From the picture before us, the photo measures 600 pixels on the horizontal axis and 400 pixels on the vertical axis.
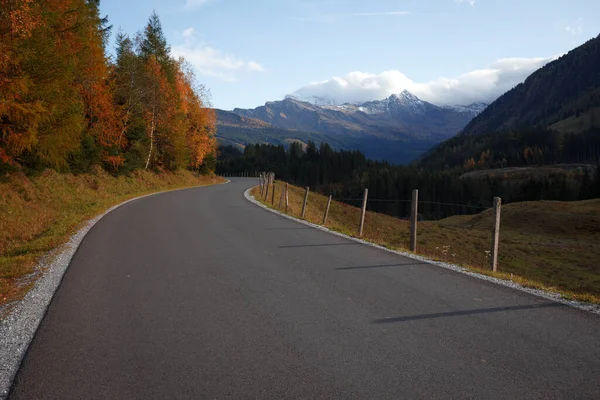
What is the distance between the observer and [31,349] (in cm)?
459

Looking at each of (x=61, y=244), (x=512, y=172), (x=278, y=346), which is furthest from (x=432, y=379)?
(x=512, y=172)

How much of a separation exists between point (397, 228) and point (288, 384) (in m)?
31.2

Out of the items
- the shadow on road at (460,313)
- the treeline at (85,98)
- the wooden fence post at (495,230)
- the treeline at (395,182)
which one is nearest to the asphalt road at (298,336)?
the shadow on road at (460,313)

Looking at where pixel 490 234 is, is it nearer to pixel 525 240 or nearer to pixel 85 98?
pixel 525 240

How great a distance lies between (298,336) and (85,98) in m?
31.2

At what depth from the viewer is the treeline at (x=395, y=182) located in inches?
4313

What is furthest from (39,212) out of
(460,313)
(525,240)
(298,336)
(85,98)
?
(525,240)

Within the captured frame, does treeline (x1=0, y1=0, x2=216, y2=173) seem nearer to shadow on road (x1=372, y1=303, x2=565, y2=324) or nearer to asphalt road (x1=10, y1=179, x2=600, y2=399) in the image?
asphalt road (x1=10, y1=179, x2=600, y2=399)

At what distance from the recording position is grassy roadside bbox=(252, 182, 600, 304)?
19.5 meters

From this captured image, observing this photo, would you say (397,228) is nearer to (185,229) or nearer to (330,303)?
(185,229)

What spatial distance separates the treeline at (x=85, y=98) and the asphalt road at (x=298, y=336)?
40.6 ft

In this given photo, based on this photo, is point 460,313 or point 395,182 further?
point 395,182

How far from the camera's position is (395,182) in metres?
149

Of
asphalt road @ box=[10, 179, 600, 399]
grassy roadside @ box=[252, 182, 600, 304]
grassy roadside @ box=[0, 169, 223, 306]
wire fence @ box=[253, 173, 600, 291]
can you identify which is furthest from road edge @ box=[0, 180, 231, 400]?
wire fence @ box=[253, 173, 600, 291]
